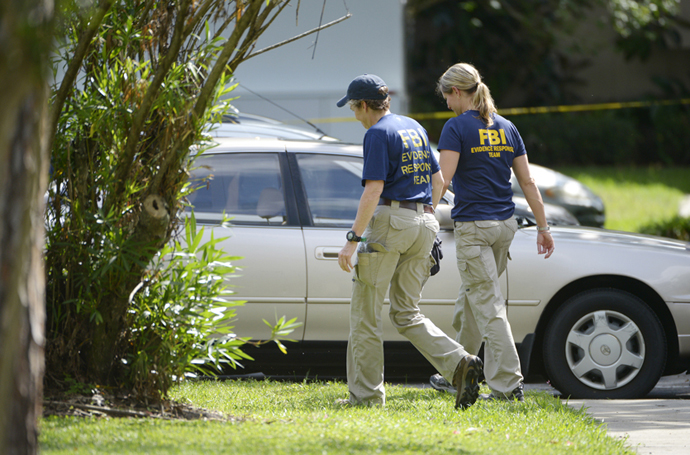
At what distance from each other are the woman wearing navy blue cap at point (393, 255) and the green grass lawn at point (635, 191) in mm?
8078

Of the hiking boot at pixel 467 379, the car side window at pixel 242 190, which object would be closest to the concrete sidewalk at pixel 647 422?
the hiking boot at pixel 467 379

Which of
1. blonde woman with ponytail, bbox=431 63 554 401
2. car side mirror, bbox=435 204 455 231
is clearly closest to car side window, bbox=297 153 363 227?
car side mirror, bbox=435 204 455 231

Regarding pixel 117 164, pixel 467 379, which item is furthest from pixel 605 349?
pixel 117 164

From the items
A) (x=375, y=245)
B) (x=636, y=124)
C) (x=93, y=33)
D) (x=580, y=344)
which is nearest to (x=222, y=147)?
(x=375, y=245)

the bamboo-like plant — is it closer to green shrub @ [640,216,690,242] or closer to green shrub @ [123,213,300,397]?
green shrub @ [123,213,300,397]

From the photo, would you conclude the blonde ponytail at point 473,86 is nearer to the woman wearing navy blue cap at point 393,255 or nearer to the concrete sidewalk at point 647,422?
the woman wearing navy blue cap at point 393,255

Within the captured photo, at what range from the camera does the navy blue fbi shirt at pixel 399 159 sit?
12.7 feet

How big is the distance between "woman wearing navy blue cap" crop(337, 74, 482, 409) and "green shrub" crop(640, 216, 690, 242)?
627 centimetres

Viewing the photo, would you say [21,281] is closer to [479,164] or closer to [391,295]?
[391,295]

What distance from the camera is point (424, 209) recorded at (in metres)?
4.13

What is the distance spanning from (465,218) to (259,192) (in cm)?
138

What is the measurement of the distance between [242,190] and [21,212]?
3.12 metres

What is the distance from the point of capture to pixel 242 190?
5027mm

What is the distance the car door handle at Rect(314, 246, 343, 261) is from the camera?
4.83m
